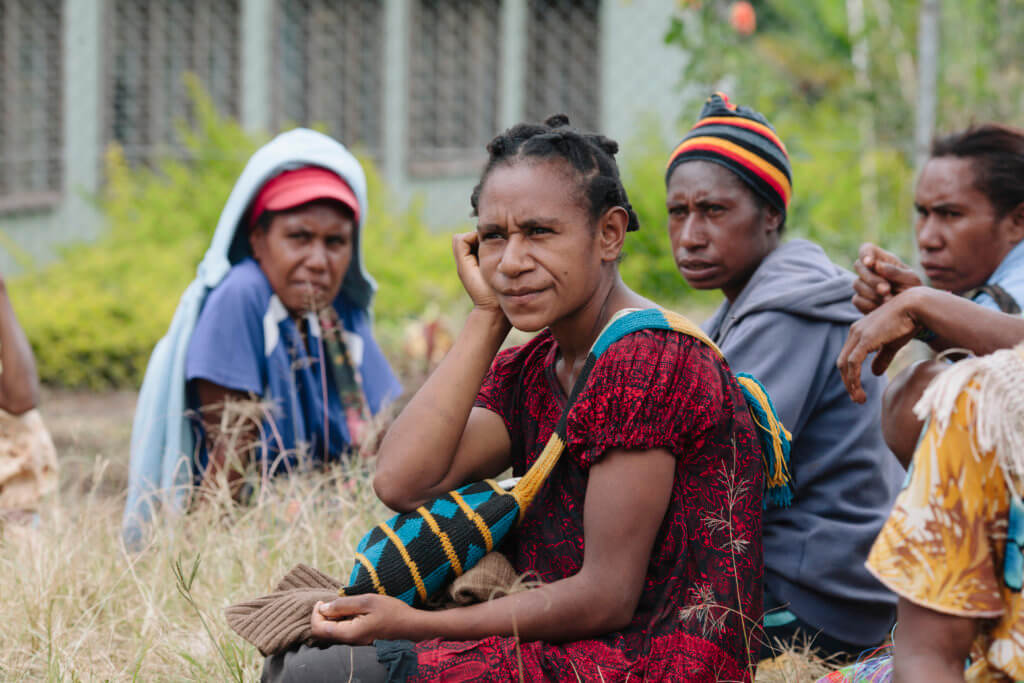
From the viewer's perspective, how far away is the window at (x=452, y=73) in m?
11.4

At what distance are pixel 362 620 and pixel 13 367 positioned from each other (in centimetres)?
231

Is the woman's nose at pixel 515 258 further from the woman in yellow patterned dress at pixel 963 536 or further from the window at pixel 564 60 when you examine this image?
the window at pixel 564 60

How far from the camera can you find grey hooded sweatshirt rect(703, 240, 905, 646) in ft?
9.82

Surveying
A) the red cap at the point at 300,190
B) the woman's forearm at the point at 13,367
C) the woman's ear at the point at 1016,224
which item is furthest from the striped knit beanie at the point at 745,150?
the woman's forearm at the point at 13,367

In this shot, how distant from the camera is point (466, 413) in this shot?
252 centimetres

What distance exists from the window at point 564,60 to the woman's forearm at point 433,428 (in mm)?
9225

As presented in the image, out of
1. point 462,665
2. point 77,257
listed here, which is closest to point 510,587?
point 462,665

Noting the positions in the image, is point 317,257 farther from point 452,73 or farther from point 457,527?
point 452,73

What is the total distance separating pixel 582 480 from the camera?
2369 mm

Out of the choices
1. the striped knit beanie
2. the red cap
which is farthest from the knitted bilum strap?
the red cap

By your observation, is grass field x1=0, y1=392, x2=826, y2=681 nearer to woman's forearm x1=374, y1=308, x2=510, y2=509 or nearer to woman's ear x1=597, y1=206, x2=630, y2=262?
woman's forearm x1=374, y1=308, x2=510, y2=509

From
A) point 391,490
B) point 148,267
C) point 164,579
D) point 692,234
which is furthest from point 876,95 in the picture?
point 391,490

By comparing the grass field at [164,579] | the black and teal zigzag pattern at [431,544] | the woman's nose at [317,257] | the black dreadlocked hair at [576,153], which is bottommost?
the grass field at [164,579]

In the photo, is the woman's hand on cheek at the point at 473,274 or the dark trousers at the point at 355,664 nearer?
the dark trousers at the point at 355,664
